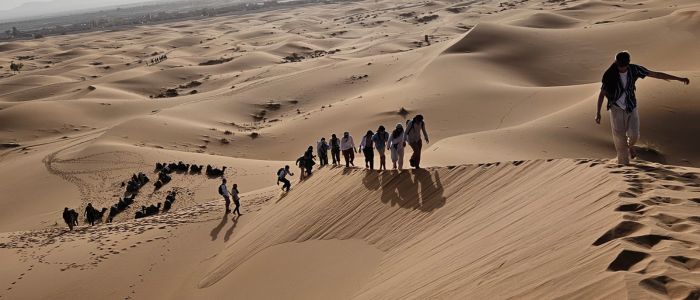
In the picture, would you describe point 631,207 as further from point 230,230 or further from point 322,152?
point 322,152

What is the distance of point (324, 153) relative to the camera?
37.7ft

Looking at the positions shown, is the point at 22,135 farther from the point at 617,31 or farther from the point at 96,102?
the point at 617,31

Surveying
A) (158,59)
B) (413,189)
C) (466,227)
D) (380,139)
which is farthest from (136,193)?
(158,59)

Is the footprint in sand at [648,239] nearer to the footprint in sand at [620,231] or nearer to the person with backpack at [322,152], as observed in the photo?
the footprint in sand at [620,231]

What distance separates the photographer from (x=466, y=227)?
18.8 ft

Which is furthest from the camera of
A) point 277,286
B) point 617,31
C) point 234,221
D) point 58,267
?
point 617,31

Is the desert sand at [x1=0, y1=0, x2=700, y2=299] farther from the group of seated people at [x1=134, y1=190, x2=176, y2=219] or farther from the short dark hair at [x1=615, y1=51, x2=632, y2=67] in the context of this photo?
the short dark hair at [x1=615, y1=51, x2=632, y2=67]

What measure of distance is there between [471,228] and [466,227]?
4.3 inches

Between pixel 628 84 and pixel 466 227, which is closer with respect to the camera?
pixel 628 84

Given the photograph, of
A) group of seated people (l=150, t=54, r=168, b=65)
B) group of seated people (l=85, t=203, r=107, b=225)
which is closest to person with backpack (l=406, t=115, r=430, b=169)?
group of seated people (l=85, t=203, r=107, b=225)

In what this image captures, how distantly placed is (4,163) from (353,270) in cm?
→ 2112

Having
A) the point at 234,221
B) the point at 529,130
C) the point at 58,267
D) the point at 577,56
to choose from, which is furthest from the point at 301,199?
the point at 577,56

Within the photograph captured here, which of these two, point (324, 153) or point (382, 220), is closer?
point (382, 220)

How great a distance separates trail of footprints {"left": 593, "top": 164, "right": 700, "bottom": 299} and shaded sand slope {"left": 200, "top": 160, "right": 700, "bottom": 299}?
0.06m
